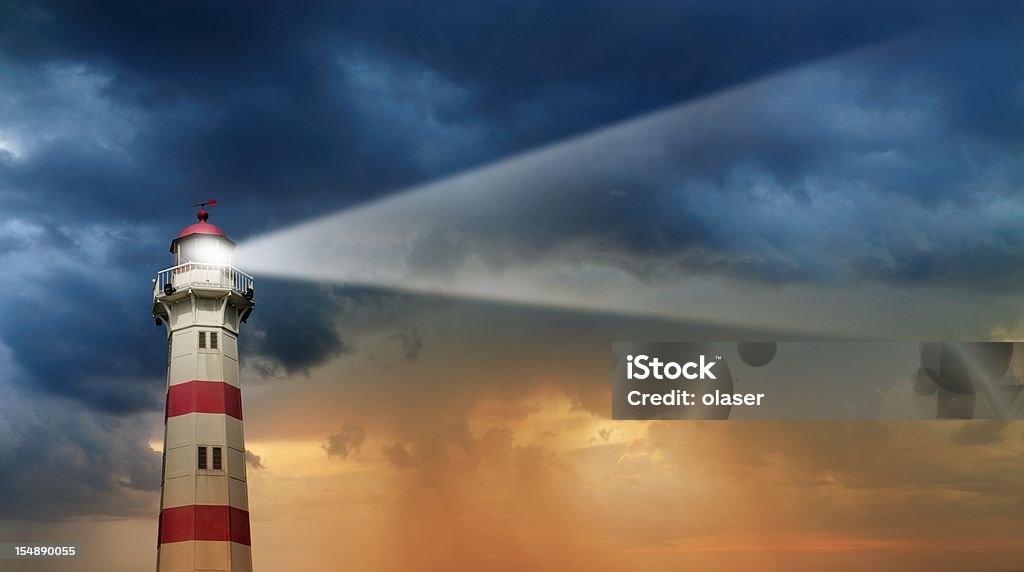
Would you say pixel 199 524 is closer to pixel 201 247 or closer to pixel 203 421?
pixel 203 421

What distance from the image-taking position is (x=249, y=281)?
184 feet

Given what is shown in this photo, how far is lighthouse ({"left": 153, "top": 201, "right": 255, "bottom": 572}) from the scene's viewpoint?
166ft

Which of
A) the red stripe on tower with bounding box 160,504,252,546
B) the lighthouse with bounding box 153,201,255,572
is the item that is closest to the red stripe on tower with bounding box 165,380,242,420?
the lighthouse with bounding box 153,201,255,572

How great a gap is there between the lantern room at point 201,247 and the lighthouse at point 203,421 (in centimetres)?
7

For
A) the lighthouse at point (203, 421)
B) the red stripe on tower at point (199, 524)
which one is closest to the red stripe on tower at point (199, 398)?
the lighthouse at point (203, 421)

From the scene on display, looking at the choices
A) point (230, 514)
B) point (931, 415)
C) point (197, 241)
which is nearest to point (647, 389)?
point (931, 415)

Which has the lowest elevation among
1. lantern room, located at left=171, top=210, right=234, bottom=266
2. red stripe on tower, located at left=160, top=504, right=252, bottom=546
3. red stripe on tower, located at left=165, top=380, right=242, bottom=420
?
red stripe on tower, located at left=160, top=504, right=252, bottom=546

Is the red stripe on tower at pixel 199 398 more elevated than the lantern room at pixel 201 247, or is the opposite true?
the lantern room at pixel 201 247

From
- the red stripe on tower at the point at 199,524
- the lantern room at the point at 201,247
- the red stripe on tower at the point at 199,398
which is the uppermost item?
the lantern room at the point at 201,247

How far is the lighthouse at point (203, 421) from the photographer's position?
50.7 metres

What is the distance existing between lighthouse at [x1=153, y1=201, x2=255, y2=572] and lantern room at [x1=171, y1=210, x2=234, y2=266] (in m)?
0.07

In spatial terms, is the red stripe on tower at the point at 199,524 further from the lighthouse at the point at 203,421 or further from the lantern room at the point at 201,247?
the lantern room at the point at 201,247

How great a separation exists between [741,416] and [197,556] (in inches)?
998

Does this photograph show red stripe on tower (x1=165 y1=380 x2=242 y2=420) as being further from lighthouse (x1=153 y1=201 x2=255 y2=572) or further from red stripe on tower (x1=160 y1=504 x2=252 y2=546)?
red stripe on tower (x1=160 y1=504 x2=252 y2=546)
